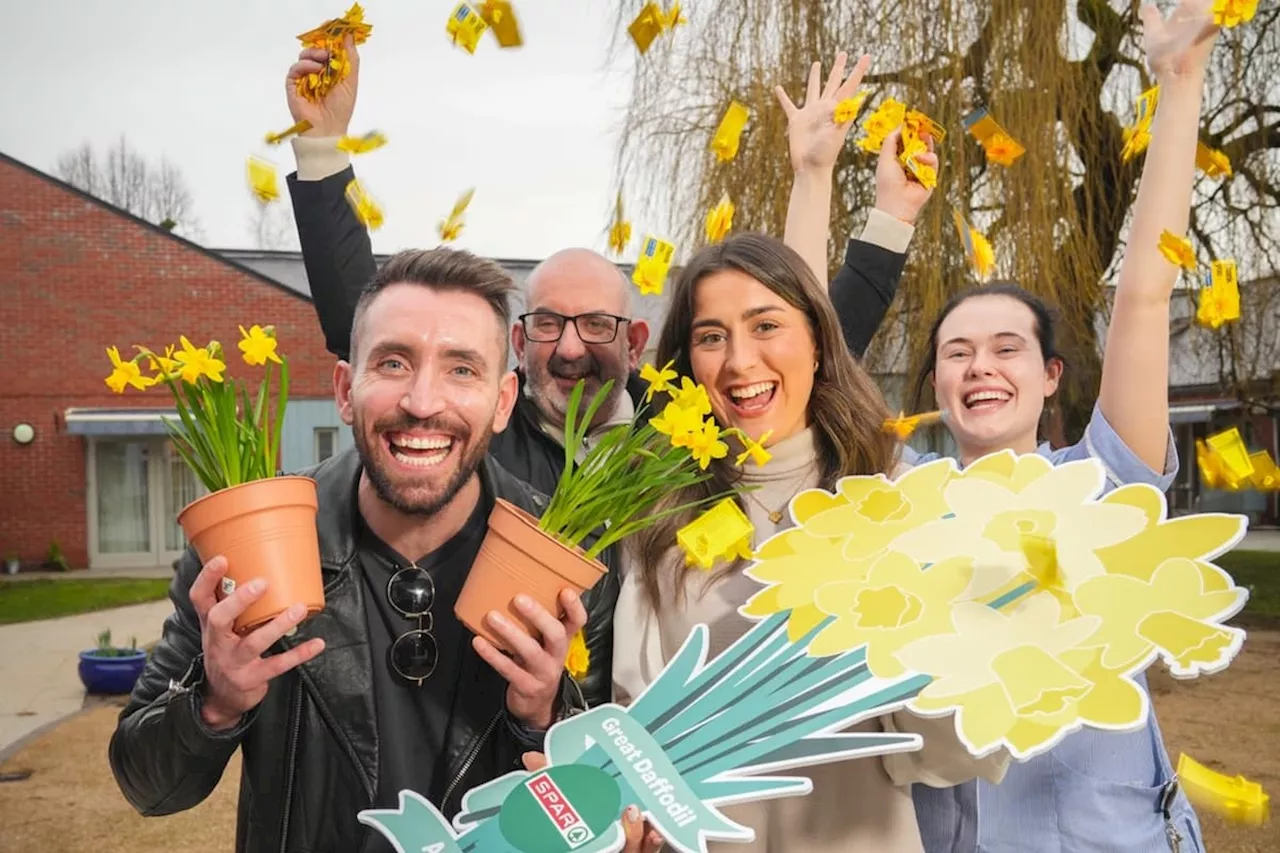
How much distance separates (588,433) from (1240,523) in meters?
1.38

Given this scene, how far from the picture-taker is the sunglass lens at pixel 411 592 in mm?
1743

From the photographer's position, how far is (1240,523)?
1518 mm

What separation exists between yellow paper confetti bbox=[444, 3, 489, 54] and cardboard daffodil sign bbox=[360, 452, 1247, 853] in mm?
1104

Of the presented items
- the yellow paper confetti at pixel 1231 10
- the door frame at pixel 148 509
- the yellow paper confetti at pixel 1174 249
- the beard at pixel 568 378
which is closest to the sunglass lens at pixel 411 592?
the beard at pixel 568 378

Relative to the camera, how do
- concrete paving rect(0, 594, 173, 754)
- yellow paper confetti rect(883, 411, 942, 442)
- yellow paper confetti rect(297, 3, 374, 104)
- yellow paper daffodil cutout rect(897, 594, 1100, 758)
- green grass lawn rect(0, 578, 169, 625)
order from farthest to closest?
green grass lawn rect(0, 578, 169, 625), concrete paving rect(0, 594, 173, 754), yellow paper confetti rect(297, 3, 374, 104), yellow paper confetti rect(883, 411, 942, 442), yellow paper daffodil cutout rect(897, 594, 1100, 758)

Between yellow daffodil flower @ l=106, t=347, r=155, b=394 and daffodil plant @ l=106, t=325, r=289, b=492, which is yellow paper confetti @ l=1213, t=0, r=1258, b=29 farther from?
yellow daffodil flower @ l=106, t=347, r=155, b=394

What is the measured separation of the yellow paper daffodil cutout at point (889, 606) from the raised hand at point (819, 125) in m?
1.18

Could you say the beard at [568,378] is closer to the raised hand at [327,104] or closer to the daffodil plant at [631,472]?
the raised hand at [327,104]

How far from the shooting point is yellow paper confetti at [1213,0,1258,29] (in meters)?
1.74

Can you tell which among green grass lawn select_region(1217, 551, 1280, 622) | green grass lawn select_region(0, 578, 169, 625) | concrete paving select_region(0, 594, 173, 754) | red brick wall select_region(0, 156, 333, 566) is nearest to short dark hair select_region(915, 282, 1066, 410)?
concrete paving select_region(0, 594, 173, 754)

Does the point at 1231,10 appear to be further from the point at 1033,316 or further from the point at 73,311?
the point at 73,311

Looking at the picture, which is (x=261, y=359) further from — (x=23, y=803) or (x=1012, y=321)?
(x=23, y=803)

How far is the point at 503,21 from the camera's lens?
6.72ft

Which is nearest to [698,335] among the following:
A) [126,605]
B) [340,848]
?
[340,848]
